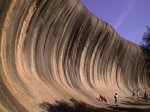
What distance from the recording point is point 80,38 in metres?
28.5

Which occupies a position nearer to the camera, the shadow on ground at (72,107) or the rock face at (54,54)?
the rock face at (54,54)

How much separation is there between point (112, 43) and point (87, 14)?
28.5 ft

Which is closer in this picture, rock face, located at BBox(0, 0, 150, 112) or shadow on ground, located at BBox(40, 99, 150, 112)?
rock face, located at BBox(0, 0, 150, 112)

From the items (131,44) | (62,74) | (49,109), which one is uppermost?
(131,44)

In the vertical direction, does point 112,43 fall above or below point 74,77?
above

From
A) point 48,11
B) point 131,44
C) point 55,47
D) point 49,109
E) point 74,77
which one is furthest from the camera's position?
point 131,44

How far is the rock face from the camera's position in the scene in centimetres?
1440

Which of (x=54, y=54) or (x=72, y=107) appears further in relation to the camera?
(x=54, y=54)

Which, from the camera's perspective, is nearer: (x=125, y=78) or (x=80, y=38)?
(x=80, y=38)

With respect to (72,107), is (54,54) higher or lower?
higher

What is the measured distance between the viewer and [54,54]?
24.2 metres

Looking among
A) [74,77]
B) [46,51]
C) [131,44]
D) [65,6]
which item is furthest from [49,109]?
[131,44]

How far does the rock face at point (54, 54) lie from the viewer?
47.3 feet

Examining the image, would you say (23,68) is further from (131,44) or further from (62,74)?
(131,44)
